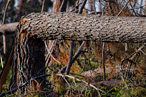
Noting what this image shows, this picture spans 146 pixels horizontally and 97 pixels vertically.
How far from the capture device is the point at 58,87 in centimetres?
269

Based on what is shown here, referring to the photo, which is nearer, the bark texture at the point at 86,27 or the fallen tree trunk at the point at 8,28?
the bark texture at the point at 86,27

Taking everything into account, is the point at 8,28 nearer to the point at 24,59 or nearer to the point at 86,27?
the point at 24,59

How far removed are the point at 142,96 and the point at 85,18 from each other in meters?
1.59

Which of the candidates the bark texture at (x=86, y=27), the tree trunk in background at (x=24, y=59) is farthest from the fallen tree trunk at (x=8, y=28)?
the bark texture at (x=86, y=27)

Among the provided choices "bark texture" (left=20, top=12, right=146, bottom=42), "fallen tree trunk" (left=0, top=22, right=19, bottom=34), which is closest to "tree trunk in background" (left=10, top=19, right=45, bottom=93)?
"bark texture" (left=20, top=12, right=146, bottom=42)

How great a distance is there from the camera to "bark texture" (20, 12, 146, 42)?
8.63 feet

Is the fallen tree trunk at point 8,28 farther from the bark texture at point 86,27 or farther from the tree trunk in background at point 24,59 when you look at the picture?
the bark texture at point 86,27

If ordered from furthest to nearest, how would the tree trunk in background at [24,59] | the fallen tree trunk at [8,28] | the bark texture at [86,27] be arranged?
the fallen tree trunk at [8,28]
the tree trunk in background at [24,59]
the bark texture at [86,27]

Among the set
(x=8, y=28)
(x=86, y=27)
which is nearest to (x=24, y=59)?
(x=8, y=28)

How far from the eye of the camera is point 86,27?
8.72 feet

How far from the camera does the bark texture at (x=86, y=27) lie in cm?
263

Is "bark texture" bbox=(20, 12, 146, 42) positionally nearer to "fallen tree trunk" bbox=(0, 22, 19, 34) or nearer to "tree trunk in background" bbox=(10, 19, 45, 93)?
"tree trunk in background" bbox=(10, 19, 45, 93)

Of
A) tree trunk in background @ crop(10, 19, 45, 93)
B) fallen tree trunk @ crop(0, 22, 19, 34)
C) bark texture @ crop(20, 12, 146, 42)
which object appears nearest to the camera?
bark texture @ crop(20, 12, 146, 42)

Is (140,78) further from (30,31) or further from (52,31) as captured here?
(30,31)
